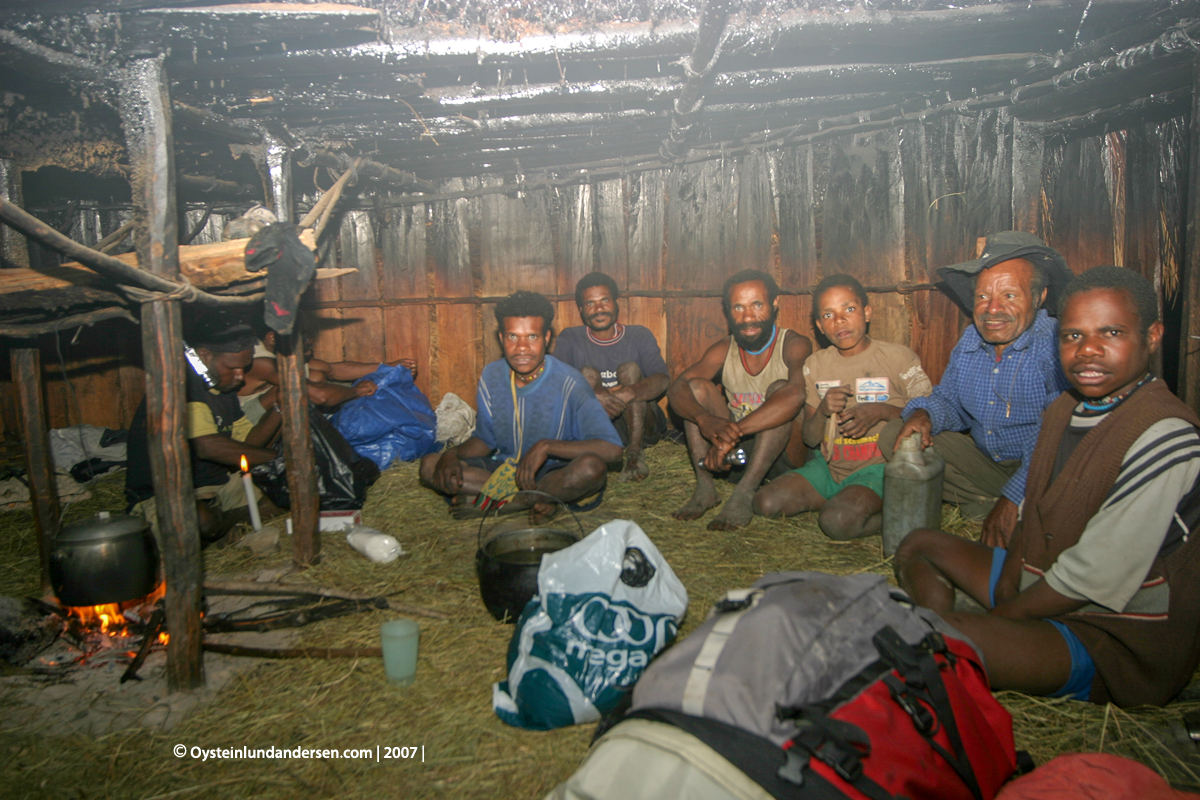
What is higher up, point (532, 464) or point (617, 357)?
point (617, 357)

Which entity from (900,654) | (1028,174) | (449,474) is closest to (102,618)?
(449,474)

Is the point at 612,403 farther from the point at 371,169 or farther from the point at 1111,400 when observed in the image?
the point at 1111,400

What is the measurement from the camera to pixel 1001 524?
314 centimetres

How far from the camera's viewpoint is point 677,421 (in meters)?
6.64

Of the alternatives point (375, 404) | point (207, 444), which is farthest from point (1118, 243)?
point (207, 444)

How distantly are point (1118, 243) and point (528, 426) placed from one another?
430 cm

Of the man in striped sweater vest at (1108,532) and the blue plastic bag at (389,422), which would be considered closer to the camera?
the man in striped sweater vest at (1108,532)

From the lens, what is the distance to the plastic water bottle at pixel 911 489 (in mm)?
3744

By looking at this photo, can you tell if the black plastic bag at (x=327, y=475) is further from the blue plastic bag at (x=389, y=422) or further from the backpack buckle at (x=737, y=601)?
the backpack buckle at (x=737, y=601)

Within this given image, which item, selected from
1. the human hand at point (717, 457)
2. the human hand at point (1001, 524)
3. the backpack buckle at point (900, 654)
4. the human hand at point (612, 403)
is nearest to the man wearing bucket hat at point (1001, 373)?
the human hand at point (1001, 524)

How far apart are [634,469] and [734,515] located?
1.28 metres

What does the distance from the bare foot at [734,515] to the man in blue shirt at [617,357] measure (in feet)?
4.66

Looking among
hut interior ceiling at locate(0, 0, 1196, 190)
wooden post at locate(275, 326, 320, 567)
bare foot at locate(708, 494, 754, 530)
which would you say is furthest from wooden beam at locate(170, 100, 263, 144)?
bare foot at locate(708, 494, 754, 530)

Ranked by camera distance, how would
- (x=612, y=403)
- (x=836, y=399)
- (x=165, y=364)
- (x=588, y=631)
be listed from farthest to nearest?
(x=612, y=403) → (x=836, y=399) → (x=165, y=364) → (x=588, y=631)
